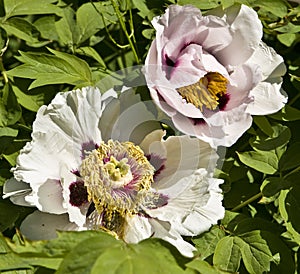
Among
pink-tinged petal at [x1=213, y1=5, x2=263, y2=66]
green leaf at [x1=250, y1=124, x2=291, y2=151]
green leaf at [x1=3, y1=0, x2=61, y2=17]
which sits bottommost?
green leaf at [x1=250, y1=124, x2=291, y2=151]

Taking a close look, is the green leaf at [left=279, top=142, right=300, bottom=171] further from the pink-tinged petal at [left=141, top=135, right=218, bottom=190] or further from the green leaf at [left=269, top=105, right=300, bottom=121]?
the pink-tinged petal at [left=141, top=135, right=218, bottom=190]

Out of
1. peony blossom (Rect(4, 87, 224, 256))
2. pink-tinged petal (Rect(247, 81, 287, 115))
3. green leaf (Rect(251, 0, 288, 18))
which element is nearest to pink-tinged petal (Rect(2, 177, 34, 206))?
peony blossom (Rect(4, 87, 224, 256))

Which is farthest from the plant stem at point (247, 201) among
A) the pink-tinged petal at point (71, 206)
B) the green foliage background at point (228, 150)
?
the pink-tinged petal at point (71, 206)

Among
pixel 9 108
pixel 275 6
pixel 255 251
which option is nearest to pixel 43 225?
pixel 9 108

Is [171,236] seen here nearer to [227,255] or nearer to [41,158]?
[227,255]

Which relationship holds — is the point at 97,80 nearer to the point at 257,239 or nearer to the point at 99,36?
the point at 99,36

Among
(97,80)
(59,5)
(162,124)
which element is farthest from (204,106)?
(59,5)

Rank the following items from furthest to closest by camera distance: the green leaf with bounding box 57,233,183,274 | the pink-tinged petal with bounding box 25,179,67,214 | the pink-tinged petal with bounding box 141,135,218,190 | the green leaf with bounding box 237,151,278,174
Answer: the green leaf with bounding box 237,151,278,174
the pink-tinged petal with bounding box 141,135,218,190
the pink-tinged petal with bounding box 25,179,67,214
the green leaf with bounding box 57,233,183,274
